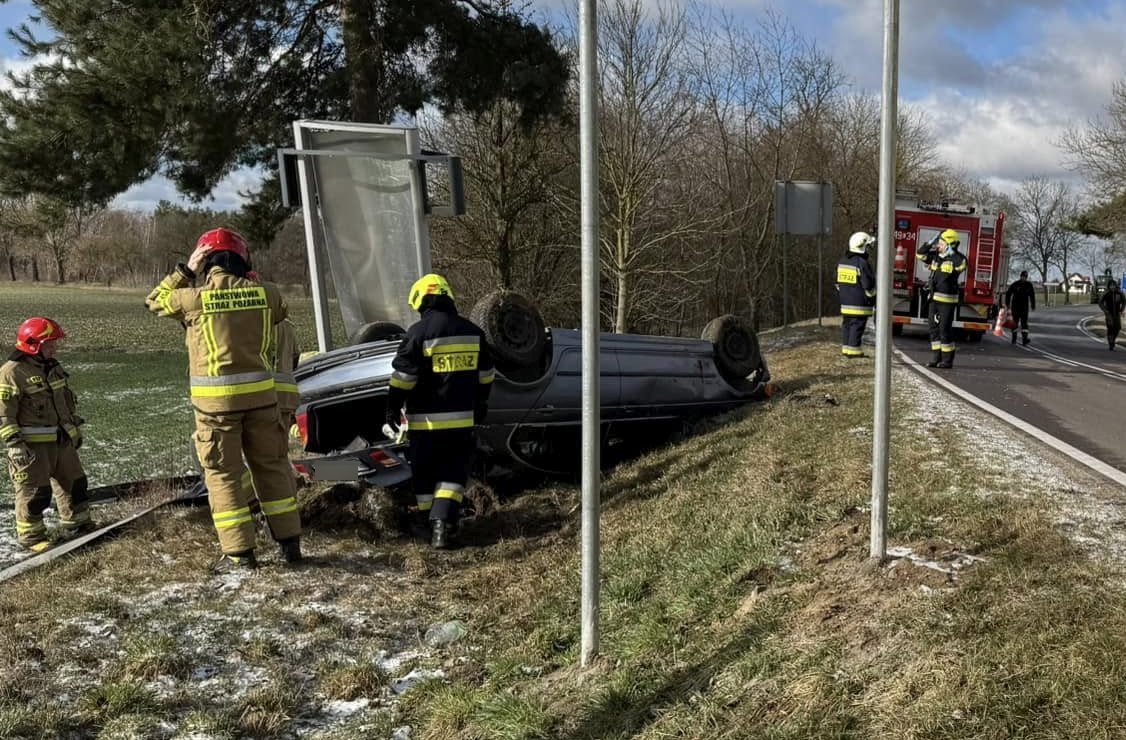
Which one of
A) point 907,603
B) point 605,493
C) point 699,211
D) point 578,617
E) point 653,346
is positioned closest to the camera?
point 907,603

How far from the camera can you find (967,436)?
582 centimetres

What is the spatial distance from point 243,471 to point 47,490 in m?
1.82

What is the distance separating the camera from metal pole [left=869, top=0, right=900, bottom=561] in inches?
129

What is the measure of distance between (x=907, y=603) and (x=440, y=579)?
2694mm

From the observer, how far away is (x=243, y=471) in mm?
4832

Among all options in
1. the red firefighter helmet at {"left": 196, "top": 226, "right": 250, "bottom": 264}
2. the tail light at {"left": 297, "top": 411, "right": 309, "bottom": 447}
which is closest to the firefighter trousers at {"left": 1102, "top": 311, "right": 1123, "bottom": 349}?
the tail light at {"left": 297, "top": 411, "right": 309, "bottom": 447}

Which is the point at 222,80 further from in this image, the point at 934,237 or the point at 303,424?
the point at 934,237

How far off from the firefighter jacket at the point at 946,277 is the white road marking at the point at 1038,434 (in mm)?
1014

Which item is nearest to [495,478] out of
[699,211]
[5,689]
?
[5,689]

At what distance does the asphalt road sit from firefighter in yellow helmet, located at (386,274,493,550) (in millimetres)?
4211

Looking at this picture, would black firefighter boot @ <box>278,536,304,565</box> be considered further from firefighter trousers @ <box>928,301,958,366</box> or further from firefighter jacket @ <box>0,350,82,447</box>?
firefighter trousers @ <box>928,301,958,366</box>

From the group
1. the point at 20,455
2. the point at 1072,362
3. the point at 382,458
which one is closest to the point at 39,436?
the point at 20,455

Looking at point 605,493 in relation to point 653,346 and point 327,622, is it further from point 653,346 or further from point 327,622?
point 327,622

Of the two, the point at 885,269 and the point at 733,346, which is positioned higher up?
the point at 885,269
